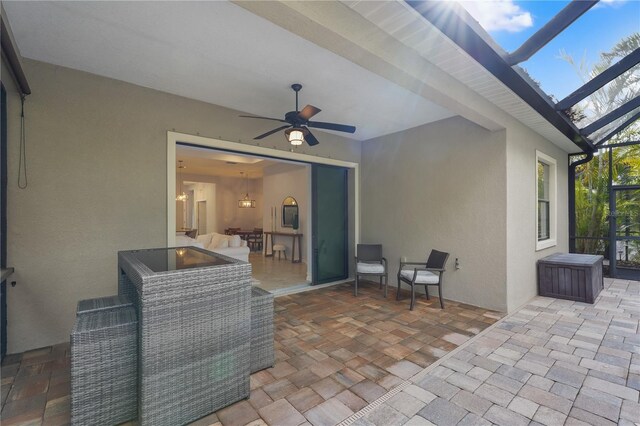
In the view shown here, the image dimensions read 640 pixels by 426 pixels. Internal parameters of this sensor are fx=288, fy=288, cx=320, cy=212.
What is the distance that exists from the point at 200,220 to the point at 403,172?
31.8 feet

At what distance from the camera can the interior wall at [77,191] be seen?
9.16ft

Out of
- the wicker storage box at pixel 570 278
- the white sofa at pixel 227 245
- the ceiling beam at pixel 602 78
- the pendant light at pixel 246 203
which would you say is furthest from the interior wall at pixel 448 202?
the pendant light at pixel 246 203

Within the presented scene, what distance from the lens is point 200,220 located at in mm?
12164

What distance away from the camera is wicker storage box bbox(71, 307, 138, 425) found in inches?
65.7

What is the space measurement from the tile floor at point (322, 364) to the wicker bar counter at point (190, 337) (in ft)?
0.56

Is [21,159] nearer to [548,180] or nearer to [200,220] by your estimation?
[548,180]

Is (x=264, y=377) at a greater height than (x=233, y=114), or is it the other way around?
(x=233, y=114)

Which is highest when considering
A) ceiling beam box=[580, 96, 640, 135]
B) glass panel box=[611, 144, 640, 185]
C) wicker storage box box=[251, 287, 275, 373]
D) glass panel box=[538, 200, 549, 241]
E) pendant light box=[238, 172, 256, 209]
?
ceiling beam box=[580, 96, 640, 135]

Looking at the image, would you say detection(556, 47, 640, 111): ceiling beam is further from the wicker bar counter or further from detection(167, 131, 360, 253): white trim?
the wicker bar counter

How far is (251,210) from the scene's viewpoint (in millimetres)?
12055

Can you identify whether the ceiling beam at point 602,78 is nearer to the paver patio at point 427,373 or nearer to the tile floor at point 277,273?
the paver patio at point 427,373

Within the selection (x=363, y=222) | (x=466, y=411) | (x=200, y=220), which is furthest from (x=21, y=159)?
(x=200, y=220)

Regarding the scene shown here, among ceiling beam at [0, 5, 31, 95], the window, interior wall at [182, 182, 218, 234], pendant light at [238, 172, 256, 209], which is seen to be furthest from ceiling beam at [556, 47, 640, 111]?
interior wall at [182, 182, 218, 234]

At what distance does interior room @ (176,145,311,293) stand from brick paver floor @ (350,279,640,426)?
10.0 ft
